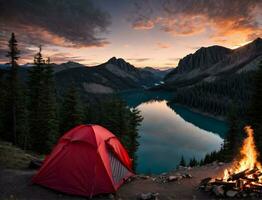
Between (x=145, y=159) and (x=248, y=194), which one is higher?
(x=248, y=194)

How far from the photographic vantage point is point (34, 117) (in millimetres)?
35562

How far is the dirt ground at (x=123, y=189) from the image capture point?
46.3ft

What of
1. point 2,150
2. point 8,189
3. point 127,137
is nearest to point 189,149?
point 127,137

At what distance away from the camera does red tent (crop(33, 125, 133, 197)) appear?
48.4ft

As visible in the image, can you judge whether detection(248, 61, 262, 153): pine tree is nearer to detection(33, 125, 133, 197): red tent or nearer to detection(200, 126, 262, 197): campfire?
detection(200, 126, 262, 197): campfire

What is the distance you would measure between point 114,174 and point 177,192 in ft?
13.3

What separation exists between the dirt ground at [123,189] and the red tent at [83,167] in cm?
49

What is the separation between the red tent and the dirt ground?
1.62ft

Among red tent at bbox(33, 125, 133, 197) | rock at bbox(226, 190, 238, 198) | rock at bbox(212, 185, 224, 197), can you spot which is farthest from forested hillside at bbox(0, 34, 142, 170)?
rock at bbox(226, 190, 238, 198)

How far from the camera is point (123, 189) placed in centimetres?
1586

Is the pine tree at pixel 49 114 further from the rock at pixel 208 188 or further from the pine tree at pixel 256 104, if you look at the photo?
the pine tree at pixel 256 104

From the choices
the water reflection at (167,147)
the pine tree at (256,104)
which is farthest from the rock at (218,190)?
the water reflection at (167,147)

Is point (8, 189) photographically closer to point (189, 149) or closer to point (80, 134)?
point (80, 134)

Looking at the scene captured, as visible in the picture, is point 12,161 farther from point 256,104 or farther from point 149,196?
point 256,104
